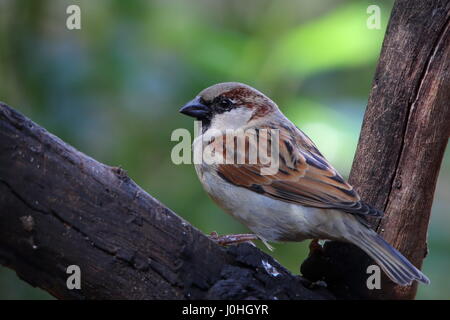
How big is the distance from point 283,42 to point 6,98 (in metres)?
1.89

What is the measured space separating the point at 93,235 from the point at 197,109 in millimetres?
1417

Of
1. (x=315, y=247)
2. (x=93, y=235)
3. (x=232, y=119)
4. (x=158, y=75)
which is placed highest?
(x=158, y=75)

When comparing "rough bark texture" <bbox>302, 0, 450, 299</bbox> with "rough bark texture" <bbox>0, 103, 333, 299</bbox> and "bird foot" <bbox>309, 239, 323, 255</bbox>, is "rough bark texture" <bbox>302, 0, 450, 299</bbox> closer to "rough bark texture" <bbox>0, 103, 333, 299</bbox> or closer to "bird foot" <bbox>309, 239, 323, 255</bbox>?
"bird foot" <bbox>309, 239, 323, 255</bbox>

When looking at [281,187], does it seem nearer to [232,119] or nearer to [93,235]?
[232,119]

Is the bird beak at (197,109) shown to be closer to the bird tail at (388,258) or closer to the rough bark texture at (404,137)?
the rough bark texture at (404,137)

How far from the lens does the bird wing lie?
307 cm

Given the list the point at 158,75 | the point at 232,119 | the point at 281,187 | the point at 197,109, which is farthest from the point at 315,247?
the point at 158,75

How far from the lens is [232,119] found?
3.75 metres

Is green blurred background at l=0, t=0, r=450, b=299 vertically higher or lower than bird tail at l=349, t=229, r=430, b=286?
higher

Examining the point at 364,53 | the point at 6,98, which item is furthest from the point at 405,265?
the point at 6,98

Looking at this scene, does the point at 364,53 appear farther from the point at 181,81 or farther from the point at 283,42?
the point at 181,81

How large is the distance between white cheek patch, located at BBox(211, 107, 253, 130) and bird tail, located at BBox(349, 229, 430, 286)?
43.0 inches

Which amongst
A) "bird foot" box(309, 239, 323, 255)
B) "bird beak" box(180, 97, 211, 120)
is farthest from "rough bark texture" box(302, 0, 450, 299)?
"bird beak" box(180, 97, 211, 120)

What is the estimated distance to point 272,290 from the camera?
269cm
